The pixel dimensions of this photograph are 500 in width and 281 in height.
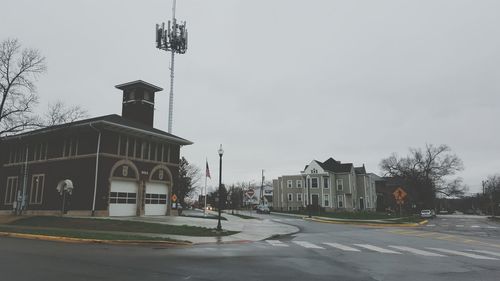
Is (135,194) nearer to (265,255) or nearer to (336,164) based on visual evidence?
(265,255)

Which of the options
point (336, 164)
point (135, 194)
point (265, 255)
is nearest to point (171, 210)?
point (135, 194)

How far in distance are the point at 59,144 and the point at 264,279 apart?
35442mm

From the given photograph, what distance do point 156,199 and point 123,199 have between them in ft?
14.1

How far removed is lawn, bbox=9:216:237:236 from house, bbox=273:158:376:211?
52940 millimetres

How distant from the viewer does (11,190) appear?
141ft

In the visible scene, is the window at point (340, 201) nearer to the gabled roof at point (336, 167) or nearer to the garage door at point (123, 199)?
the gabled roof at point (336, 167)

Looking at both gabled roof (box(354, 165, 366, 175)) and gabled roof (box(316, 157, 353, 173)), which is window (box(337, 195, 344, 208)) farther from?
gabled roof (box(354, 165, 366, 175))

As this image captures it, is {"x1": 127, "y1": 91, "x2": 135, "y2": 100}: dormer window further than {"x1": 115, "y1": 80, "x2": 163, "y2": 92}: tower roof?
Yes

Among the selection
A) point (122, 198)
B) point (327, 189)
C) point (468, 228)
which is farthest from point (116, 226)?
point (327, 189)

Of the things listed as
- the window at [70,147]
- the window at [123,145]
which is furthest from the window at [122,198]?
the window at [70,147]

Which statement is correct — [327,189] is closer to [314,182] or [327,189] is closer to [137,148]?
[314,182]

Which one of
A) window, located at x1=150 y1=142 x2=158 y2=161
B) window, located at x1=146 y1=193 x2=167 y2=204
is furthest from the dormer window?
window, located at x1=146 y1=193 x2=167 y2=204

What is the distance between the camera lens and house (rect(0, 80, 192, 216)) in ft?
117

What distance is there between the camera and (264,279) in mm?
9117
